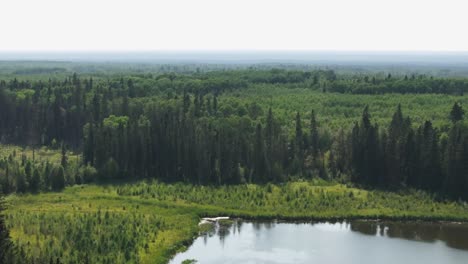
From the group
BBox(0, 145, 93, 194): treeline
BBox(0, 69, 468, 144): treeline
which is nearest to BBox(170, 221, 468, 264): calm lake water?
BBox(0, 145, 93, 194): treeline


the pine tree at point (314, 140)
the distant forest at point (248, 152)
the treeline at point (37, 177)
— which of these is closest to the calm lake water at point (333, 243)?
the distant forest at point (248, 152)

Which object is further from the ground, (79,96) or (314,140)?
(79,96)

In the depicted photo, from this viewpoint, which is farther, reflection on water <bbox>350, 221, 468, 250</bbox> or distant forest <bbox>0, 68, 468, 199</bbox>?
distant forest <bbox>0, 68, 468, 199</bbox>

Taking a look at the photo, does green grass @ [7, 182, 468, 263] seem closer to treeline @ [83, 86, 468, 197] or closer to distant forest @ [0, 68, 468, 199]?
distant forest @ [0, 68, 468, 199]

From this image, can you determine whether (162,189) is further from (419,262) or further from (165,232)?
(419,262)

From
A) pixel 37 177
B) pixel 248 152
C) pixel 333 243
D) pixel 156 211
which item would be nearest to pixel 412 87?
pixel 248 152

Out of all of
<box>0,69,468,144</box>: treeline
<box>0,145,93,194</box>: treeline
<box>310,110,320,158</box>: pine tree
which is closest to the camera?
<box>0,145,93,194</box>: treeline

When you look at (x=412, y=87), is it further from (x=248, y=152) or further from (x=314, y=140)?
(x=248, y=152)

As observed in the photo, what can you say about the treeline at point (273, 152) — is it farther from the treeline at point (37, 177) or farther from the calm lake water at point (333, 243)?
the calm lake water at point (333, 243)
